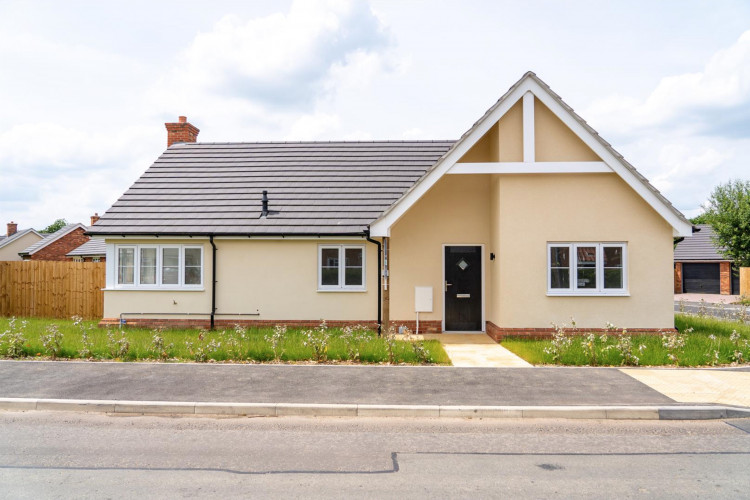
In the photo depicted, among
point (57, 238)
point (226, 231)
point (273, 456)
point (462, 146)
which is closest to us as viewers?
point (273, 456)

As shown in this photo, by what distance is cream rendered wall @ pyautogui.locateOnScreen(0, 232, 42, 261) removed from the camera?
143ft

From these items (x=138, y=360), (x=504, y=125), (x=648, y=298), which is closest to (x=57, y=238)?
(x=138, y=360)

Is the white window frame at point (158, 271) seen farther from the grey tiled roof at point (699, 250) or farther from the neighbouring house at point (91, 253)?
the grey tiled roof at point (699, 250)

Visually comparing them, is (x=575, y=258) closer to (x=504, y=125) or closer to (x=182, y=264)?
(x=504, y=125)

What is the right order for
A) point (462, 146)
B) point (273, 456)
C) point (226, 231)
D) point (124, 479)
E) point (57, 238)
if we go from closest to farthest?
point (124, 479)
point (273, 456)
point (462, 146)
point (226, 231)
point (57, 238)

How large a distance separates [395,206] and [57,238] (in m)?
38.0

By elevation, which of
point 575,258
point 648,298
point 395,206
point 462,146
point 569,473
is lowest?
point 569,473

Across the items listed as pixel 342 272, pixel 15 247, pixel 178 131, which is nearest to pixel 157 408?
pixel 342 272

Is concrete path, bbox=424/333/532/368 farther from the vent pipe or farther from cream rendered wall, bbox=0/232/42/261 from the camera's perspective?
cream rendered wall, bbox=0/232/42/261

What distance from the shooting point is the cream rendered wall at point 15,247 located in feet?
143

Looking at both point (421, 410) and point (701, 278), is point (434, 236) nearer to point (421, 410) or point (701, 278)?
point (421, 410)

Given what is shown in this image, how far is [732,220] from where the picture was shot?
32188 mm

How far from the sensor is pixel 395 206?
13.0 meters

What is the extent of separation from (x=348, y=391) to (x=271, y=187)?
10391 mm
